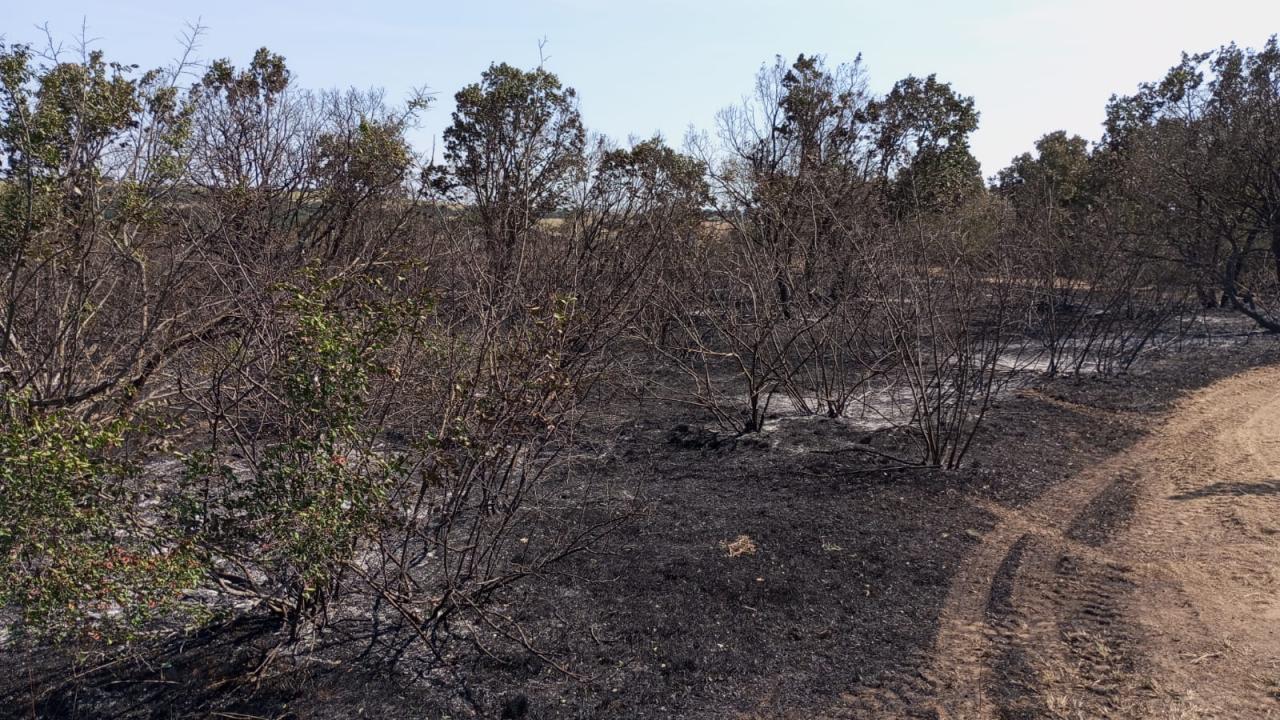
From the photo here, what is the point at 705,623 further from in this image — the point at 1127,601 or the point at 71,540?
the point at 71,540

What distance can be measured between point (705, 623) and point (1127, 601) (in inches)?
104

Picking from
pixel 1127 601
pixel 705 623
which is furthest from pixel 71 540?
pixel 1127 601

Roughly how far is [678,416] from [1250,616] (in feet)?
21.1

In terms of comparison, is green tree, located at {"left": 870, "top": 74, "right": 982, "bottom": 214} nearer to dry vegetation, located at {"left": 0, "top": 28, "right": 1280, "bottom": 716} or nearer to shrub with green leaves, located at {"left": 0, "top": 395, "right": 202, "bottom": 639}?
dry vegetation, located at {"left": 0, "top": 28, "right": 1280, "bottom": 716}

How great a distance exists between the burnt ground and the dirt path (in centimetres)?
13

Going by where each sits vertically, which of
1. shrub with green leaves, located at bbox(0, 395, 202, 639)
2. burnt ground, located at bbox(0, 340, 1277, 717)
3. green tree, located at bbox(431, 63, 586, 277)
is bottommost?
burnt ground, located at bbox(0, 340, 1277, 717)

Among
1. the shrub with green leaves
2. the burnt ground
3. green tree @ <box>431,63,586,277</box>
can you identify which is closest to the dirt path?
the burnt ground

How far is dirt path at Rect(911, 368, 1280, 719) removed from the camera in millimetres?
4328

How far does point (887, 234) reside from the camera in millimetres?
9930

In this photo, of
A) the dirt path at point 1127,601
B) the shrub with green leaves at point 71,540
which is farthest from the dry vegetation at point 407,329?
→ the dirt path at point 1127,601

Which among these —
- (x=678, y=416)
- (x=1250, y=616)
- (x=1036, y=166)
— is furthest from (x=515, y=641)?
(x=1036, y=166)

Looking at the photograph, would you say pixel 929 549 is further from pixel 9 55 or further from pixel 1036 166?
pixel 1036 166

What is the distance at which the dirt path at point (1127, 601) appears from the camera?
4.33 m

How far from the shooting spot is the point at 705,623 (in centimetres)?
521
